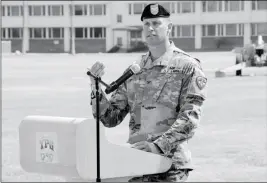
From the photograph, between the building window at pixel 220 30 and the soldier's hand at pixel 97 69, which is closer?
the soldier's hand at pixel 97 69

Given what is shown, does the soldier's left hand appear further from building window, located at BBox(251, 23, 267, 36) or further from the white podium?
building window, located at BBox(251, 23, 267, 36)

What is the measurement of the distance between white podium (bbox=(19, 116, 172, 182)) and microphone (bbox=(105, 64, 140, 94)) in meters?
0.24

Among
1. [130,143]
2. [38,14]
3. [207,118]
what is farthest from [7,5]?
[130,143]

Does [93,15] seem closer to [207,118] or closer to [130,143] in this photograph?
[207,118]

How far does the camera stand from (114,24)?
10944 centimetres

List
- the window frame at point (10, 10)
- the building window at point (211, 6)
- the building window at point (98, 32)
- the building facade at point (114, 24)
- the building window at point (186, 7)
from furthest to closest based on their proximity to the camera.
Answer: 1. the window frame at point (10, 10)
2. the building window at point (98, 32)
3. the building window at point (186, 7)
4. the building window at point (211, 6)
5. the building facade at point (114, 24)

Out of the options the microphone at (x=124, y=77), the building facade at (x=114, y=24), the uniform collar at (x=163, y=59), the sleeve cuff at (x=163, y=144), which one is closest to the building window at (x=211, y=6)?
the building facade at (x=114, y=24)

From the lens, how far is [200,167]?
9602mm

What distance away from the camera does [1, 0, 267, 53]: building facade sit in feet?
342

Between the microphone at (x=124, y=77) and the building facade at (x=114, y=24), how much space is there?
99940mm

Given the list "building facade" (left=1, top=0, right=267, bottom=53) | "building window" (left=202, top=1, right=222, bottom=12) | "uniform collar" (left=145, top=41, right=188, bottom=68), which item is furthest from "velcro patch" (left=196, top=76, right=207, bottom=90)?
"building window" (left=202, top=1, right=222, bottom=12)

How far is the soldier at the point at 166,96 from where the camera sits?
364 centimetres

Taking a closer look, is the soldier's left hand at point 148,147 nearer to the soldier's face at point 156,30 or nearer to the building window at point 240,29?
the soldier's face at point 156,30

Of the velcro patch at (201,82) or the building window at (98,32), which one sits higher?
the velcro patch at (201,82)
